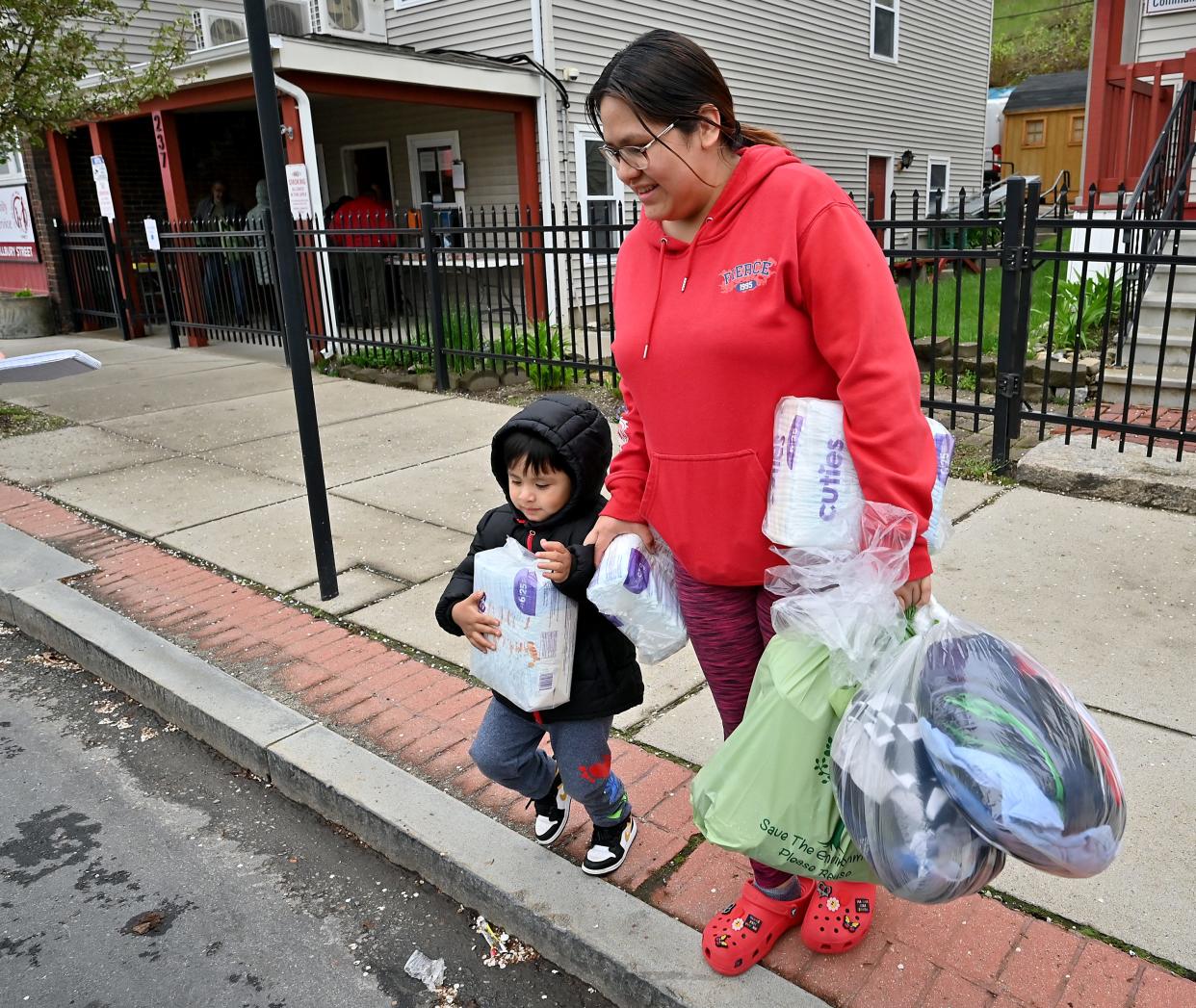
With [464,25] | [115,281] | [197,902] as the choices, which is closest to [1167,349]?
[197,902]

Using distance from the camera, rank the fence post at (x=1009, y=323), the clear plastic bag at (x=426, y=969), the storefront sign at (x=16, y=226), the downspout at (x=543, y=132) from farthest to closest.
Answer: the storefront sign at (x=16, y=226)
the downspout at (x=543, y=132)
the fence post at (x=1009, y=323)
the clear plastic bag at (x=426, y=969)

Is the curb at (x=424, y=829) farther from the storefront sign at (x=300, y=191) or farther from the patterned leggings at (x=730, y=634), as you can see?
the storefront sign at (x=300, y=191)

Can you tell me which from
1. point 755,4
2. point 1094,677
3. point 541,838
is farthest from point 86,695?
point 755,4

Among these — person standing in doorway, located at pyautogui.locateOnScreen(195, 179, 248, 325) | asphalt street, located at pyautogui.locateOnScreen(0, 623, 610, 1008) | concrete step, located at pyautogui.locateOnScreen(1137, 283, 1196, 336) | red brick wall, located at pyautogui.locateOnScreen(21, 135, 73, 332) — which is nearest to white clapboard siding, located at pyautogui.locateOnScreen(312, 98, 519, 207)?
person standing in doorway, located at pyautogui.locateOnScreen(195, 179, 248, 325)

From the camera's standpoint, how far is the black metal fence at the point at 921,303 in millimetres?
5285

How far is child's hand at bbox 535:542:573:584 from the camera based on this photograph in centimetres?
209

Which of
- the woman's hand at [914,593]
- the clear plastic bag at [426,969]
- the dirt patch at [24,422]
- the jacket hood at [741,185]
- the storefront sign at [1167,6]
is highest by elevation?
the storefront sign at [1167,6]

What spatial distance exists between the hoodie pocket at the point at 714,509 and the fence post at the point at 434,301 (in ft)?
21.7

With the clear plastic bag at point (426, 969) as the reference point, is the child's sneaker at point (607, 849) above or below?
above

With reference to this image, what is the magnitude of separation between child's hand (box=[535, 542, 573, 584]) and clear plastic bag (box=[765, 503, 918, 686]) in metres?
0.54

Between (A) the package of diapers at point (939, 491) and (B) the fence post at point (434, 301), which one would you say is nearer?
(A) the package of diapers at point (939, 491)

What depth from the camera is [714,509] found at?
76.0 inches

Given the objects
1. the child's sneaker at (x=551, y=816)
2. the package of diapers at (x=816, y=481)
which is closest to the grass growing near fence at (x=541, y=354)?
the child's sneaker at (x=551, y=816)

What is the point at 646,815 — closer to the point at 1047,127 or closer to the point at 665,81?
the point at 665,81
